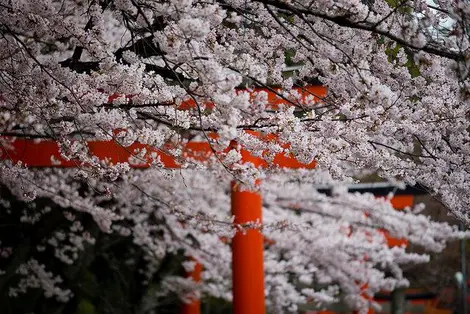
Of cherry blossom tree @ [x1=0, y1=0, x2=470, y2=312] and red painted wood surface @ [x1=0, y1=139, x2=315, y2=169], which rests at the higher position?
red painted wood surface @ [x1=0, y1=139, x2=315, y2=169]

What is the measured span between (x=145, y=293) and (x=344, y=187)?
132 inches

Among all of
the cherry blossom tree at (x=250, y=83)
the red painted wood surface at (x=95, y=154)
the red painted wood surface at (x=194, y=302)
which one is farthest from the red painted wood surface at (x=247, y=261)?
the red painted wood surface at (x=194, y=302)

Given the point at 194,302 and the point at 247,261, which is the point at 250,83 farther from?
the point at 194,302

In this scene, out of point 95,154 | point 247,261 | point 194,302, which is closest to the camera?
point 95,154

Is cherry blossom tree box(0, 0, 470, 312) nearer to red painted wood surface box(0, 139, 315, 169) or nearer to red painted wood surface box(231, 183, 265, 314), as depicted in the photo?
red painted wood surface box(0, 139, 315, 169)

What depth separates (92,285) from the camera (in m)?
9.90

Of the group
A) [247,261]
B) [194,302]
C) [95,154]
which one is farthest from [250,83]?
[194,302]

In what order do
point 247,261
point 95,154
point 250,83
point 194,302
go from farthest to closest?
1. point 194,302
2. point 247,261
3. point 95,154
4. point 250,83

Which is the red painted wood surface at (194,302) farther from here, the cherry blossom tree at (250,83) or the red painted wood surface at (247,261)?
the cherry blossom tree at (250,83)

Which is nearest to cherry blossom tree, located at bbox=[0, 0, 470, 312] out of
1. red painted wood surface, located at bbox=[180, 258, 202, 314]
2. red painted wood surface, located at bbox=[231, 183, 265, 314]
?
red painted wood surface, located at bbox=[231, 183, 265, 314]

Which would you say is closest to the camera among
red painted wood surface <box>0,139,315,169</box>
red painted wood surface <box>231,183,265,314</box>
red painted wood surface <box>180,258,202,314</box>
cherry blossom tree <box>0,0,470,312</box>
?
cherry blossom tree <box>0,0,470,312</box>

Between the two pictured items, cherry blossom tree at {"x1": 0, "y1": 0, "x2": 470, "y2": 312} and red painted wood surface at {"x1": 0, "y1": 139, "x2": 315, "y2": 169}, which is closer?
cherry blossom tree at {"x1": 0, "y1": 0, "x2": 470, "y2": 312}

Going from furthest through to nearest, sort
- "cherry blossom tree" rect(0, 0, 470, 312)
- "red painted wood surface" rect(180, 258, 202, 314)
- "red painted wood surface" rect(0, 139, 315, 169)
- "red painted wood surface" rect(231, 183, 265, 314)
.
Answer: "red painted wood surface" rect(180, 258, 202, 314)
"red painted wood surface" rect(231, 183, 265, 314)
"red painted wood surface" rect(0, 139, 315, 169)
"cherry blossom tree" rect(0, 0, 470, 312)

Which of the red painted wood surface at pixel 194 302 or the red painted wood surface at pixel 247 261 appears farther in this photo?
the red painted wood surface at pixel 194 302
